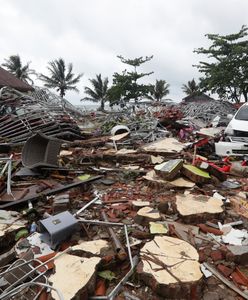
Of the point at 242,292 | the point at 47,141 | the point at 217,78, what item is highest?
the point at 217,78

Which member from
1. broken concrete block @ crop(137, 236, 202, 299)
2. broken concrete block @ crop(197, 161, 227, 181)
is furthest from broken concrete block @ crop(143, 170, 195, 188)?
broken concrete block @ crop(137, 236, 202, 299)

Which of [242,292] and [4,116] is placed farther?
[4,116]

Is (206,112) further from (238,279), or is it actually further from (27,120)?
(238,279)

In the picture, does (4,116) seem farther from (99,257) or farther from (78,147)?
(99,257)

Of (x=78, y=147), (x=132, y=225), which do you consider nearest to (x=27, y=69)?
(x=78, y=147)

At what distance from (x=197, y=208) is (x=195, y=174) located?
136 centimetres

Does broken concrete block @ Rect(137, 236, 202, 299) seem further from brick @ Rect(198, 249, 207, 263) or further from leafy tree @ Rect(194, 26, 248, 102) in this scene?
leafy tree @ Rect(194, 26, 248, 102)

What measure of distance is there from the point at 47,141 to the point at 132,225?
11.3ft

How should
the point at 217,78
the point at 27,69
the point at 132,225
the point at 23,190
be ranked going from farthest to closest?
the point at 27,69 < the point at 217,78 < the point at 23,190 < the point at 132,225

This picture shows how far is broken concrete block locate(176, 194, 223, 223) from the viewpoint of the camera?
4.08 m

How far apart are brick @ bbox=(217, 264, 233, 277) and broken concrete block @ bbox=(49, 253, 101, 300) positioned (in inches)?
50.8

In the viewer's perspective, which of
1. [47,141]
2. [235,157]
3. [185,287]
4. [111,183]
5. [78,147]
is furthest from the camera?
[78,147]

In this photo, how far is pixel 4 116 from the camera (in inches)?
408

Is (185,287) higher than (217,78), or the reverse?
(217,78)
